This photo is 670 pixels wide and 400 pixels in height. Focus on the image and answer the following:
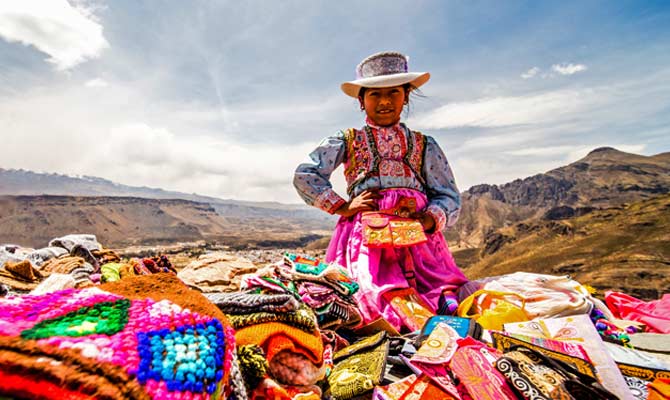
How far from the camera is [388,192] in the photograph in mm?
2604

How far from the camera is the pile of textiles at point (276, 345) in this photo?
1033 millimetres

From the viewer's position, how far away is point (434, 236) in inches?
106

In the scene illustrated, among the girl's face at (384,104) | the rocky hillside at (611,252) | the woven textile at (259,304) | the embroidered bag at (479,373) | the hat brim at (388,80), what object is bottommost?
the rocky hillside at (611,252)

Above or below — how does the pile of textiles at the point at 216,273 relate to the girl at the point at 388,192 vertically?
below

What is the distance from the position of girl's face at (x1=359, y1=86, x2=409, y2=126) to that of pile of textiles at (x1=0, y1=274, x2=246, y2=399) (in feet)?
7.31

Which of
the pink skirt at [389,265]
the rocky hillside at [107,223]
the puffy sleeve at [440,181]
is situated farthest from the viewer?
the rocky hillside at [107,223]

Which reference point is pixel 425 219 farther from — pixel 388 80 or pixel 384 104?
pixel 388 80

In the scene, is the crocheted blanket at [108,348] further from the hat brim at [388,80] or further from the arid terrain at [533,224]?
the arid terrain at [533,224]

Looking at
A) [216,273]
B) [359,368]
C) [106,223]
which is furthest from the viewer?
[106,223]

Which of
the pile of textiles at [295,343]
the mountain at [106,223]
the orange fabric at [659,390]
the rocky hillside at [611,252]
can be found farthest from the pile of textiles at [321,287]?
the mountain at [106,223]

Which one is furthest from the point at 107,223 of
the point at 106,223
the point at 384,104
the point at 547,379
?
the point at 547,379

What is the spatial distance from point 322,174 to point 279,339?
1777 millimetres

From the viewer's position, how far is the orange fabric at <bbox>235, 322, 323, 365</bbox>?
1.12m

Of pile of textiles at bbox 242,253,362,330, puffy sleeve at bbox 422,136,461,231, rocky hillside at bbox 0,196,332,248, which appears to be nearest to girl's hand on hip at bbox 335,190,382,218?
puffy sleeve at bbox 422,136,461,231
